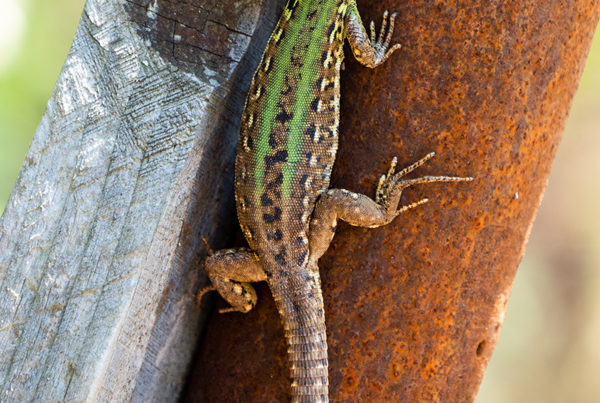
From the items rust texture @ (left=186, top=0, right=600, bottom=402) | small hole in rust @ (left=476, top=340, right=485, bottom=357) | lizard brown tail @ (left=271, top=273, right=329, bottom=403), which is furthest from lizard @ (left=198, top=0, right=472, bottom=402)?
small hole in rust @ (left=476, top=340, right=485, bottom=357)

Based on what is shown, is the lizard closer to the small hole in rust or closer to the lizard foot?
the lizard foot

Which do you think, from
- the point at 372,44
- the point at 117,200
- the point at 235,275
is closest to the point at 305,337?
the point at 235,275

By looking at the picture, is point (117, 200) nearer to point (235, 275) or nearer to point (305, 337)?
point (235, 275)

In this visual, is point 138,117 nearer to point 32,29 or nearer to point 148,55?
point 148,55

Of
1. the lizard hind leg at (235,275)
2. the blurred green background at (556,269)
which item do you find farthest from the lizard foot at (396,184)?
the blurred green background at (556,269)

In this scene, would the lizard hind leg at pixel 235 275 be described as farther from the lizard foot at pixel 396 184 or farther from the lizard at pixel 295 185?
the lizard foot at pixel 396 184

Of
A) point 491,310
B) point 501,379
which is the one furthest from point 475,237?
point 501,379
